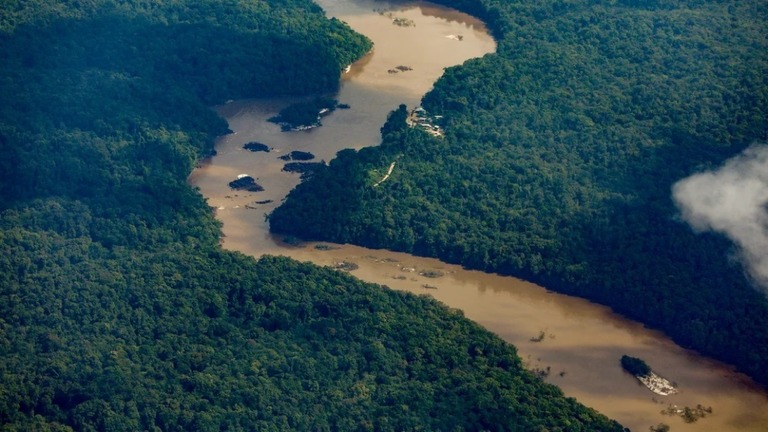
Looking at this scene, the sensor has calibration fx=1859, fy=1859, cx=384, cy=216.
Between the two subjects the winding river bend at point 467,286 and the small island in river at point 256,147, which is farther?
the small island in river at point 256,147

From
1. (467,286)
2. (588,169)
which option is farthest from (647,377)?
(588,169)

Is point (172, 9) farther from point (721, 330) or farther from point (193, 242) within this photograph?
point (721, 330)

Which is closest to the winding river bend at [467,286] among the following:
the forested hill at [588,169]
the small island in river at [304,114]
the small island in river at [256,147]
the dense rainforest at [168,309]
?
the small island in river at [256,147]

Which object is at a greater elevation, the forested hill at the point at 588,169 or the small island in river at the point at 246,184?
the forested hill at the point at 588,169

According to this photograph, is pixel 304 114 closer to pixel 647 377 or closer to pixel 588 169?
pixel 588 169

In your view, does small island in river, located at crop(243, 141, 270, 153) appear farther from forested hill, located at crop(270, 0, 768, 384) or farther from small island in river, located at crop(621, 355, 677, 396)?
small island in river, located at crop(621, 355, 677, 396)

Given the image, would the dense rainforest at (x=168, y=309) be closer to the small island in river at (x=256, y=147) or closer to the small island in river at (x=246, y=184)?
the small island in river at (x=256, y=147)
